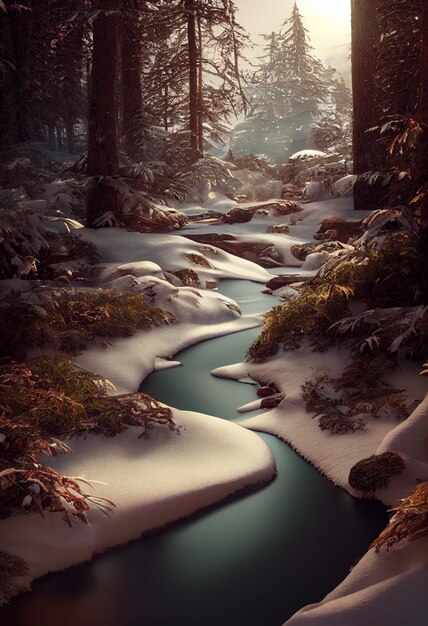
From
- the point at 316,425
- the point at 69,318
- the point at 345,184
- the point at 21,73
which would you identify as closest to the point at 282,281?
the point at 69,318

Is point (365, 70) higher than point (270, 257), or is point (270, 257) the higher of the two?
point (365, 70)

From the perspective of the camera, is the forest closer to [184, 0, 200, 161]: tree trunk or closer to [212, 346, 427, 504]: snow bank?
[212, 346, 427, 504]: snow bank

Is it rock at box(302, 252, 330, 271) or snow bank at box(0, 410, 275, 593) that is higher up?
rock at box(302, 252, 330, 271)

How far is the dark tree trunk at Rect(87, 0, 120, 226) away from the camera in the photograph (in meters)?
12.5

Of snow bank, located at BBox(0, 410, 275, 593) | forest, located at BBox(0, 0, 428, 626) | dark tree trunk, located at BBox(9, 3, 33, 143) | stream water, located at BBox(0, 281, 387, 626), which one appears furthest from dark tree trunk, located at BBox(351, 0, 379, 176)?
dark tree trunk, located at BBox(9, 3, 33, 143)

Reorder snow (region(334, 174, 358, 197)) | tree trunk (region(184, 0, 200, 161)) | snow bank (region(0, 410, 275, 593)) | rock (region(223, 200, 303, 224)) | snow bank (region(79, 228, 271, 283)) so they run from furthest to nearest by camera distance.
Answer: tree trunk (region(184, 0, 200, 161)) < rock (region(223, 200, 303, 224)) < snow (region(334, 174, 358, 197)) < snow bank (region(79, 228, 271, 283)) < snow bank (region(0, 410, 275, 593))

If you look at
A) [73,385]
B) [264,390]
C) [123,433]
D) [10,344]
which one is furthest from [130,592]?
[10,344]

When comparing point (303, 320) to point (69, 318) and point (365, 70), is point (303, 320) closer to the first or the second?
point (69, 318)

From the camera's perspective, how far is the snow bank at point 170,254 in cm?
1202

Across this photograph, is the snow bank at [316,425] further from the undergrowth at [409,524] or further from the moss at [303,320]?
the undergrowth at [409,524]

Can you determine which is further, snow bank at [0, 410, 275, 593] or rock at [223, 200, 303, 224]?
rock at [223, 200, 303, 224]

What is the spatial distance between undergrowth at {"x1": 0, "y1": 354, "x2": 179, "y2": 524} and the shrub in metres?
1.57

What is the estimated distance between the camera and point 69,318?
8125 mm

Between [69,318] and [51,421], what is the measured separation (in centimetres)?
280
